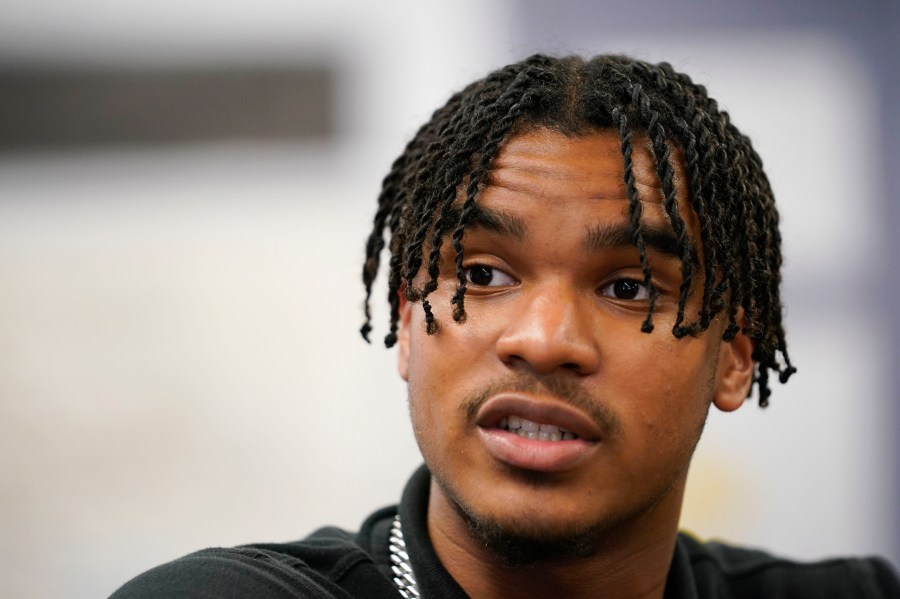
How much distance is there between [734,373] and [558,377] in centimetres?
70

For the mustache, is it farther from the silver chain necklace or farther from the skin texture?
the silver chain necklace

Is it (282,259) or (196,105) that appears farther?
(196,105)

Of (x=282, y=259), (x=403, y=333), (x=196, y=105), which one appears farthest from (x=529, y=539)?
(x=196, y=105)

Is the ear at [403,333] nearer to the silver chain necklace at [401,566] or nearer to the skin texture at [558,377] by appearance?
the skin texture at [558,377]

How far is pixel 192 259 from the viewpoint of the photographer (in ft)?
20.2

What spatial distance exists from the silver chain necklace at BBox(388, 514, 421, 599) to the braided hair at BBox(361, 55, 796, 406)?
1.71 ft

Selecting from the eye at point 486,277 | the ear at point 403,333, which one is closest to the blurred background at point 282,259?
the ear at point 403,333

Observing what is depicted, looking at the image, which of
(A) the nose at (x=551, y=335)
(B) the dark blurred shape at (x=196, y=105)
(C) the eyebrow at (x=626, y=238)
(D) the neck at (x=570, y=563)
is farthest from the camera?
(B) the dark blurred shape at (x=196, y=105)

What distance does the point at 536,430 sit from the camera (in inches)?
96.1

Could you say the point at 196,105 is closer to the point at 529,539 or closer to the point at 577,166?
the point at 577,166

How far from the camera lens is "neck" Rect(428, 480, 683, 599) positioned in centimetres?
263

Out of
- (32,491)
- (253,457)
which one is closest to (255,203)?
(253,457)

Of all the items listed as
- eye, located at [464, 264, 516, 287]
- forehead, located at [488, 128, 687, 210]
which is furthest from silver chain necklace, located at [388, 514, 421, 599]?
forehead, located at [488, 128, 687, 210]

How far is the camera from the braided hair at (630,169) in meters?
2.59
